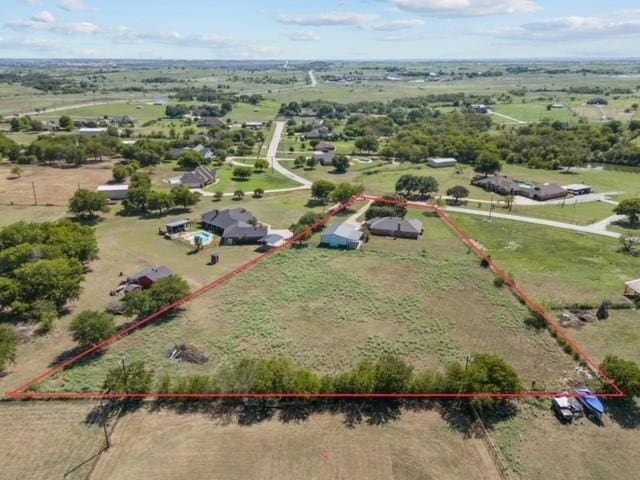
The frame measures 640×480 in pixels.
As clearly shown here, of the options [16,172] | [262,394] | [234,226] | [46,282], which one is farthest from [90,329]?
[16,172]

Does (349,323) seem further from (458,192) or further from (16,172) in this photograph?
(16,172)

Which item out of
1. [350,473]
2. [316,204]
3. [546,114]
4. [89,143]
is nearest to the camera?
[350,473]

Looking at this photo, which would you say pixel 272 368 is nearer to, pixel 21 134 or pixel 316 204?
pixel 316 204

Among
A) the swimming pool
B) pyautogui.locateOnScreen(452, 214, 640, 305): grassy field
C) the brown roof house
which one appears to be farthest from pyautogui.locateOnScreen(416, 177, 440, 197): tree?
the swimming pool

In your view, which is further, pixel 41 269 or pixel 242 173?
pixel 242 173

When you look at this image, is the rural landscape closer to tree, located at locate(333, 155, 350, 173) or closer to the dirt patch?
the dirt patch

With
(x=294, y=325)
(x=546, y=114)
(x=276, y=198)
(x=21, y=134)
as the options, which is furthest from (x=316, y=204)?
(x=546, y=114)

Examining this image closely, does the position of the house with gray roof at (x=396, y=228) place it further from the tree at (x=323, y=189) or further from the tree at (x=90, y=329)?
the tree at (x=90, y=329)
